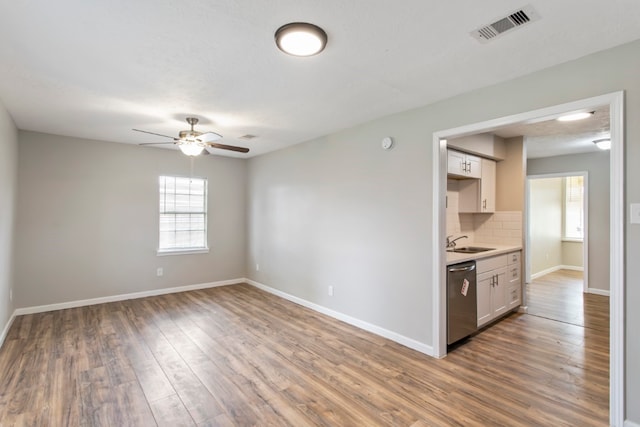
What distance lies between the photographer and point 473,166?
4.30 meters

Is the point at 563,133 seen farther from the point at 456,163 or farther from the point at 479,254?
the point at 479,254

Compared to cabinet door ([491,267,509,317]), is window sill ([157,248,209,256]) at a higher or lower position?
higher

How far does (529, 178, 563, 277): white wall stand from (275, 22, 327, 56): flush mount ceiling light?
6.61m

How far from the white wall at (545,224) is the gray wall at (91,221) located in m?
6.89

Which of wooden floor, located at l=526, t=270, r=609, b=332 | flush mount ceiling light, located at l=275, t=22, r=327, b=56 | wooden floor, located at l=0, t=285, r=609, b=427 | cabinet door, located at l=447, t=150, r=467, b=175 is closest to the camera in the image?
flush mount ceiling light, located at l=275, t=22, r=327, b=56

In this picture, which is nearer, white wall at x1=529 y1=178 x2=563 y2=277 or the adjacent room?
the adjacent room

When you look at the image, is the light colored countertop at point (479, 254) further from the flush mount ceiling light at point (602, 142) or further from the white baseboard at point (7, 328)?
the white baseboard at point (7, 328)

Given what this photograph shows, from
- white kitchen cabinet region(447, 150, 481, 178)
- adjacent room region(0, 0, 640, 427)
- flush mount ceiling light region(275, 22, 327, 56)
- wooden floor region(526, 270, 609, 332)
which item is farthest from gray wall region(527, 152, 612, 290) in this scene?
flush mount ceiling light region(275, 22, 327, 56)

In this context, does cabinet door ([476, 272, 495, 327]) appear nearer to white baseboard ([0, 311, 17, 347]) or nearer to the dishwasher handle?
the dishwasher handle

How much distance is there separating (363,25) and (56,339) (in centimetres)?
439

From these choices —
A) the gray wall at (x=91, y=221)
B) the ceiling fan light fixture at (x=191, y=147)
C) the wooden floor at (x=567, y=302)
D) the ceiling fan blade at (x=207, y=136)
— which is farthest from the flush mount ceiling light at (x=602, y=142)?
the gray wall at (x=91, y=221)

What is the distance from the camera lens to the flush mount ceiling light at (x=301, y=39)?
188 centimetres

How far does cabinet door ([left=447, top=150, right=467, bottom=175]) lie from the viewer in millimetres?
3850

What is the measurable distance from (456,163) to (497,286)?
1637 mm
